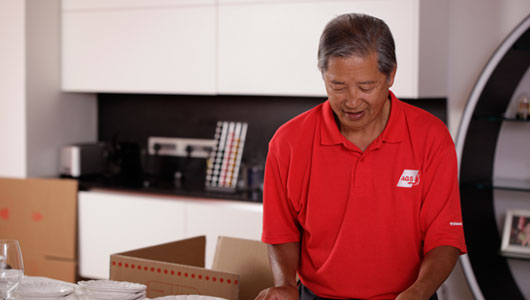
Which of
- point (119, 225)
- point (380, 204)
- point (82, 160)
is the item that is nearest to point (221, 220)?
point (119, 225)

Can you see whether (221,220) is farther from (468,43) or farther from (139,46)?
(468,43)

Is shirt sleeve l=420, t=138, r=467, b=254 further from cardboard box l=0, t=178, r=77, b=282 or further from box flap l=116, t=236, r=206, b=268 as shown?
cardboard box l=0, t=178, r=77, b=282

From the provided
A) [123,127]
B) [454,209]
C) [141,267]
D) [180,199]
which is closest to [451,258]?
[454,209]

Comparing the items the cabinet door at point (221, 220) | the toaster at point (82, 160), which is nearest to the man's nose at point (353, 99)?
the cabinet door at point (221, 220)

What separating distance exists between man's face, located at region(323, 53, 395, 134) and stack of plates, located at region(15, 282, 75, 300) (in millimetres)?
836

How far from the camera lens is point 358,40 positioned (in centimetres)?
158

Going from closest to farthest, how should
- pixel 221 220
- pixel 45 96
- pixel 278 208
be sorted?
pixel 278 208, pixel 221 220, pixel 45 96

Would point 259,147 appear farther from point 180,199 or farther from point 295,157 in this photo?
point 295,157

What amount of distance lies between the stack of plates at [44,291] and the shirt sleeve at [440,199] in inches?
36.5

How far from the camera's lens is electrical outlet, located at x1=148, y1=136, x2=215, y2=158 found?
13.3 ft

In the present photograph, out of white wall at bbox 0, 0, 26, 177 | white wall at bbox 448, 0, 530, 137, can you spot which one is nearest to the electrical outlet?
white wall at bbox 0, 0, 26, 177

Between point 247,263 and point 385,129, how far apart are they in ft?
2.51

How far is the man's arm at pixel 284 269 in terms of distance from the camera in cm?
165

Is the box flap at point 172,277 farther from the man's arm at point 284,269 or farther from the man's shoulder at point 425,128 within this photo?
the man's shoulder at point 425,128
